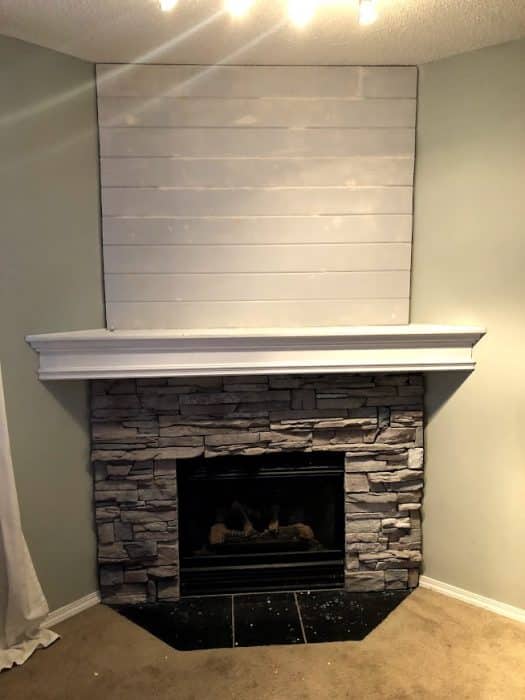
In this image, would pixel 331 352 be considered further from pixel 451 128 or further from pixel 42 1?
pixel 42 1

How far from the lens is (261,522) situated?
2770 millimetres

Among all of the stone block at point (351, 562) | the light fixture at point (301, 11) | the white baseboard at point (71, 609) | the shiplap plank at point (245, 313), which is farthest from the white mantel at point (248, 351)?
the light fixture at point (301, 11)

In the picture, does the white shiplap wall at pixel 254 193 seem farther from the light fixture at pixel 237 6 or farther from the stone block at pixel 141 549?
the stone block at pixel 141 549

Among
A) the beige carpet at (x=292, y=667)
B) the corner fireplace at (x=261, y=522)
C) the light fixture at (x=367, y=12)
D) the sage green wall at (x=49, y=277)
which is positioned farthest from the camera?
the corner fireplace at (x=261, y=522)

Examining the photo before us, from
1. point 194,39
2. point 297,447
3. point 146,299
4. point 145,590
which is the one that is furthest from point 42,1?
point 145,590

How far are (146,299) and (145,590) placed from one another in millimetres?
1305

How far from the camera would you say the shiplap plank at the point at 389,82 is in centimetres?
240

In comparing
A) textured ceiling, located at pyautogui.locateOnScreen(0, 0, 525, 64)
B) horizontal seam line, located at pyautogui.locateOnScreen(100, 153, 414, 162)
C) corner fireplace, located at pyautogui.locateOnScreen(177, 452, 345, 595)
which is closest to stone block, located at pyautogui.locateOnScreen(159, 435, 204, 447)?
corner fireplace, located at pyautogui.locateOnScreen(177, 452, 345, 595)

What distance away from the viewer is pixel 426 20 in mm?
2016

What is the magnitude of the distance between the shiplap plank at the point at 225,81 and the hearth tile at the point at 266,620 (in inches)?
A: 86.4

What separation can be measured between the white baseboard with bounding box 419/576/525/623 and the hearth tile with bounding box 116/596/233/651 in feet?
3.06

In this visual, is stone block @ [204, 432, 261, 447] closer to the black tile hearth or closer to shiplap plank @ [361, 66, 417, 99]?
the black tile hearth

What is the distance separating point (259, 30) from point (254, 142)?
1.43ft

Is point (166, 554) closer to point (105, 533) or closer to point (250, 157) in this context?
point (105, 533)
